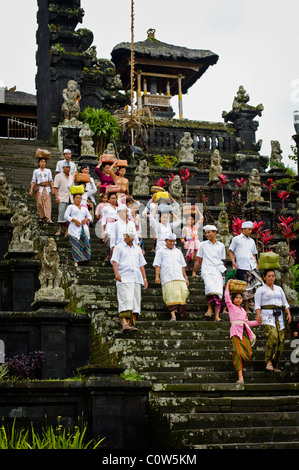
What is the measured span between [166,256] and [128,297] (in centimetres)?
125

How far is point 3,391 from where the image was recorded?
33.1 feet

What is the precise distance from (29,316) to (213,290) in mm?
2882

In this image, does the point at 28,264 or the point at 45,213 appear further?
the point at 45,213

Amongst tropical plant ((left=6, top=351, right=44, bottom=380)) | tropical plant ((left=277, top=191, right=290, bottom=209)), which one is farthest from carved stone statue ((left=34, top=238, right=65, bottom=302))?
tropical plant ((left=277, top=191, right=290, bottom=209))

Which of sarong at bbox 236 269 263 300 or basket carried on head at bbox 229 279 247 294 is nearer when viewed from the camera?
basket carried on head at bbox 229 279 247 294

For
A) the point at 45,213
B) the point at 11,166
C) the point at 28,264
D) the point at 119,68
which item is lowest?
the point at 28,264

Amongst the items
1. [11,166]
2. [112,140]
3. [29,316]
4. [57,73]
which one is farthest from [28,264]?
[57,73]

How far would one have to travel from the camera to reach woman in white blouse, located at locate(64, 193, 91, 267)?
14344 millimetres

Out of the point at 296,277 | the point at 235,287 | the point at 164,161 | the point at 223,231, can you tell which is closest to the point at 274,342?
the point at 235,287

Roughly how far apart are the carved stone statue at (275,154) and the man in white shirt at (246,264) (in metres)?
12.1

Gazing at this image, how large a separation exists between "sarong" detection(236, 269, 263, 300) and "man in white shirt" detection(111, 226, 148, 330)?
2.10 meters

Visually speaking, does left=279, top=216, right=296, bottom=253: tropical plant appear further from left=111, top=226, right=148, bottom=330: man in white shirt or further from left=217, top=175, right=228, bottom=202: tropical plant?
left=111, top=226, right=148, bottom=330: man in white shirt

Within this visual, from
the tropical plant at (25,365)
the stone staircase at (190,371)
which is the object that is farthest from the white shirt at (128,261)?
the tropical plant at (25,365)
